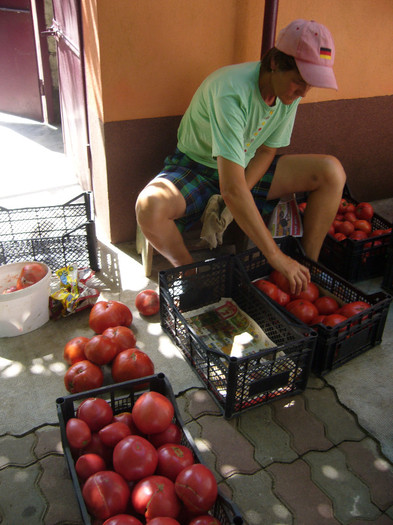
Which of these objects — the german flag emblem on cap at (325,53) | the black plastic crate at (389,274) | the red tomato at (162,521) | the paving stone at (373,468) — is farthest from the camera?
the black plastic crate at (389,274)

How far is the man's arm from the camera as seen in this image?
2340 millimetres

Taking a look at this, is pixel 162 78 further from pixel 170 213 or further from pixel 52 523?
pixel 52 523

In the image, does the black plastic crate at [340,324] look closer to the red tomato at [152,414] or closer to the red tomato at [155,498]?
the red tomato at [152,414]

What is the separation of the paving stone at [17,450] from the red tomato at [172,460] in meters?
0.57

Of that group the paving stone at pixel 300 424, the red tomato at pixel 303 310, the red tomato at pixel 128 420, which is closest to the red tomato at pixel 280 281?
the red tomato at pixel 303 310

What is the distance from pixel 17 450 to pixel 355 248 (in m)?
2.15

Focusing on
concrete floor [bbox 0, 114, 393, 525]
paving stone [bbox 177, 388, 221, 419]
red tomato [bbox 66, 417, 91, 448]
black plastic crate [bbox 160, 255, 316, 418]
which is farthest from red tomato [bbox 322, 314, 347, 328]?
red tomato [bbox 66, 417, 91, 448]

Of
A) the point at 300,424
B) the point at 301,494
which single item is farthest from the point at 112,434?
the point at 300,424

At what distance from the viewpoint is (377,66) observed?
3725mm

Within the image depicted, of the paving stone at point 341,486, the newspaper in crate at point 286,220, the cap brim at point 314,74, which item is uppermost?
the cap brim at point 314,74

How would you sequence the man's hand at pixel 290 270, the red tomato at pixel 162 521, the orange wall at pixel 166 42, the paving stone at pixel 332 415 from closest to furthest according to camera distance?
the red tomato at pixel 162 521, the paving stone at pixel 332 415, the man's hand at pixel 290 270, the orange wall at pixel 166 42

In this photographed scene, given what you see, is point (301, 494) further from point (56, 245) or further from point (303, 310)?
point (56, 245)

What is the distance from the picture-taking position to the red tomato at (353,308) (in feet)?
7.84

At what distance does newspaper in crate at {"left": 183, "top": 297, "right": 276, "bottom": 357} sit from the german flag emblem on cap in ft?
4.29
